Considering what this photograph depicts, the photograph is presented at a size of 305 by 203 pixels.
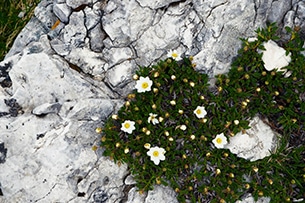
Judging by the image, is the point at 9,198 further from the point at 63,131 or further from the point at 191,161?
the point at 191,161

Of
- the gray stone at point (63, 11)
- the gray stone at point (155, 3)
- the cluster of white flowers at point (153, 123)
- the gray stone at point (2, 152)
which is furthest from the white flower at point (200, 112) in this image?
the gray stone at point (2, 152)

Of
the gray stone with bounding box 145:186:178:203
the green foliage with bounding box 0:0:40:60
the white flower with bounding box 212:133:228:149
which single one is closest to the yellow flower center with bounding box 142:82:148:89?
the white flower with bounding box 212:133:228:149

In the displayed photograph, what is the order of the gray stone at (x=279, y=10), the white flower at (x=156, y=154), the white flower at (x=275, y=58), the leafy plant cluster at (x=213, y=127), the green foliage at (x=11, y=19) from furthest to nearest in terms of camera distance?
the green foliage at (x=11, y=19) < the gray stone at (x=279, y=10) < the white flower at (x=275, y=58) < the leafy plant cluster at (x=213, y=127) < the white flower at (x=156, y=154)

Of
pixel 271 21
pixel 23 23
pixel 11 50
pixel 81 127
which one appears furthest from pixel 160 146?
pixel 23 23

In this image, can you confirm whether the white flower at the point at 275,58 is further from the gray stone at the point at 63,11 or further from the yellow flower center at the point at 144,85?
the gray stone at the point at 63,11

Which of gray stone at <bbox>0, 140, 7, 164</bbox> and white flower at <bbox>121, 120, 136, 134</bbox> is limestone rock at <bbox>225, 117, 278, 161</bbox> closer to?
white flower at <bbox>121, 120, 136, 134</bbox>
